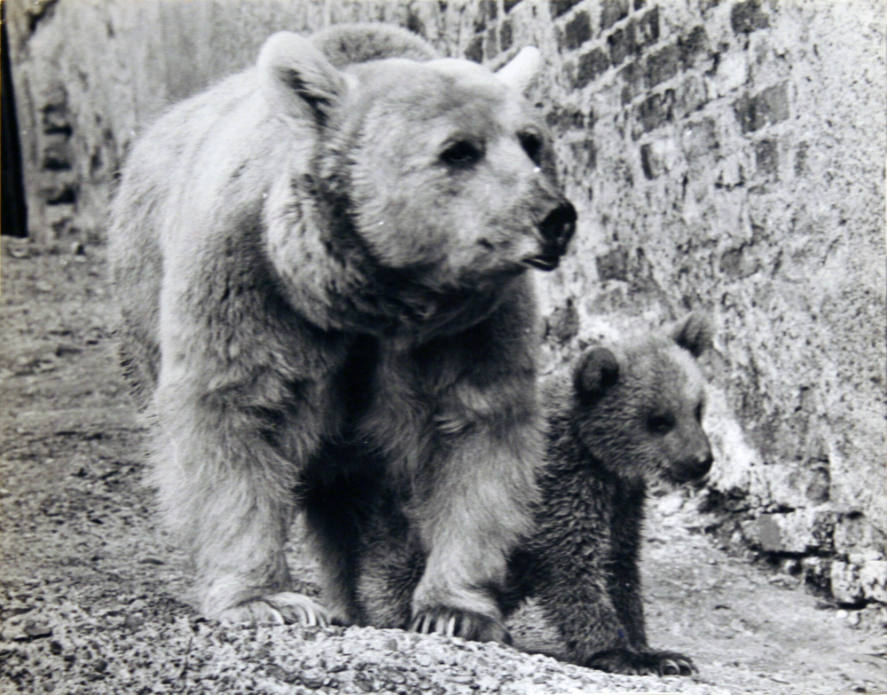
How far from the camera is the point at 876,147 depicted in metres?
4.32

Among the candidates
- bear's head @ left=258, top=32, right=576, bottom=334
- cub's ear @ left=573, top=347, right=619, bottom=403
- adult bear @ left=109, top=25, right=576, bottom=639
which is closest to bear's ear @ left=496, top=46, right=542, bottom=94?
adult bear @ left=109, top=25, right=576, bottom=639

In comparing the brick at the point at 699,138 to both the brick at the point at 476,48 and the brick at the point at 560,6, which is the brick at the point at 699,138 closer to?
the brick at the point at 560,6

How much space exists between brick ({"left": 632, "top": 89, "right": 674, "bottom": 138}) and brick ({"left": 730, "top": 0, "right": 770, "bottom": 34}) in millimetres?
462

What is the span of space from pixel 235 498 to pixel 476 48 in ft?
11.4

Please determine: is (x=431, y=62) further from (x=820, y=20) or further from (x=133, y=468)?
(x=133, y=468)

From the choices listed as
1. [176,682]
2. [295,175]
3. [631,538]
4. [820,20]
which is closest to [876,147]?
[820,20]

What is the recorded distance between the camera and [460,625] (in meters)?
3.46

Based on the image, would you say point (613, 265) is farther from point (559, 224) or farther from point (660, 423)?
point (559, 224)

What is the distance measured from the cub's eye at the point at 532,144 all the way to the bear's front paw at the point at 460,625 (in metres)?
1.41

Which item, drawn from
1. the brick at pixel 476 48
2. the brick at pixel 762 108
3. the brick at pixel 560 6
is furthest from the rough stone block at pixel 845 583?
the brick at pixel 476 48

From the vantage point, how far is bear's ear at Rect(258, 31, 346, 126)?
10.4 ft

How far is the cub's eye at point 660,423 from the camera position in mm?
3998

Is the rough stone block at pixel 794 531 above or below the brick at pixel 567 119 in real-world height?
below

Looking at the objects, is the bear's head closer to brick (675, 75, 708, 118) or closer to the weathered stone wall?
the weathered stone wall
